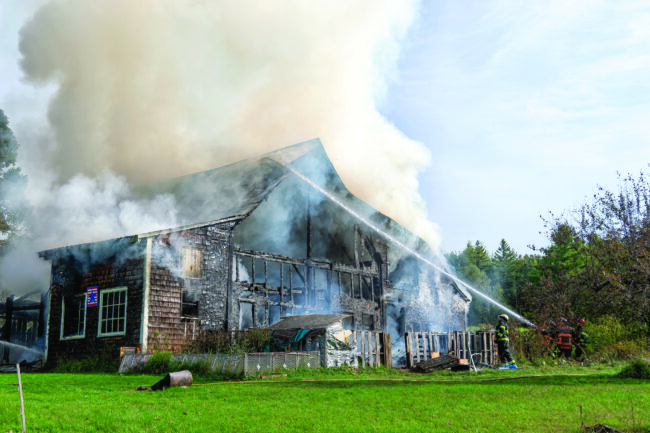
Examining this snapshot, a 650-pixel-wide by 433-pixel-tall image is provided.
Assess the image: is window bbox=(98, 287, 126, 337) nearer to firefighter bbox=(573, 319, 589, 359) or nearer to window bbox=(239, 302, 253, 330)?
window bbox=(239, 302, 253, 330)

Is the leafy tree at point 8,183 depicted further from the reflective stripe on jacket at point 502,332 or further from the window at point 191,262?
the reflective stripe on jacket at point 502,332

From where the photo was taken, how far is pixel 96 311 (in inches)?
785

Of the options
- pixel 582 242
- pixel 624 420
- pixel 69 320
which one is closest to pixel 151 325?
pixel 69 320

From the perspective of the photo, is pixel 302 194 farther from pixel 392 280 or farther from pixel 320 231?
pixel 392 280

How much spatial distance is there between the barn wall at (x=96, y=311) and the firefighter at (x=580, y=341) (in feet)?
50.1

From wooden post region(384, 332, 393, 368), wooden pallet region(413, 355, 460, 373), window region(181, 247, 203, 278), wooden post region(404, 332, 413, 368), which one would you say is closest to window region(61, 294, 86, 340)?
window region(181, 247, 203, 278)

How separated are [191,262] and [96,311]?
11.8ft

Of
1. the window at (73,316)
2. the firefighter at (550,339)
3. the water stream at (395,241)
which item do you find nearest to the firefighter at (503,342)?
the firefighter at (550,339)

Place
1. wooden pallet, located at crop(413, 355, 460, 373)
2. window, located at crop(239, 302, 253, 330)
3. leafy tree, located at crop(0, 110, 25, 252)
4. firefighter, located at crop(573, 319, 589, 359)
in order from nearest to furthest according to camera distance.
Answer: wooden pallet, located at crop(413, 355, 460, 373) → firefighter, located at crop(573, 319, 589, 359) → window, located at crop(239, 302, 253, 330) → leafy tree, located at crop(0, 110, 25, 252)

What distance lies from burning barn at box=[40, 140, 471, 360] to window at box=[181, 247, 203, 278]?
3 cm

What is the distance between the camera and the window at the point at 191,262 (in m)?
19.7

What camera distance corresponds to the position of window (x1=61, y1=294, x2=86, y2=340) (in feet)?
67.3

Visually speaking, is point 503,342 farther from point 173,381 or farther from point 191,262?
point 173,381

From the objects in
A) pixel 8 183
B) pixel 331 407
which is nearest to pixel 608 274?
pixel 331 407
